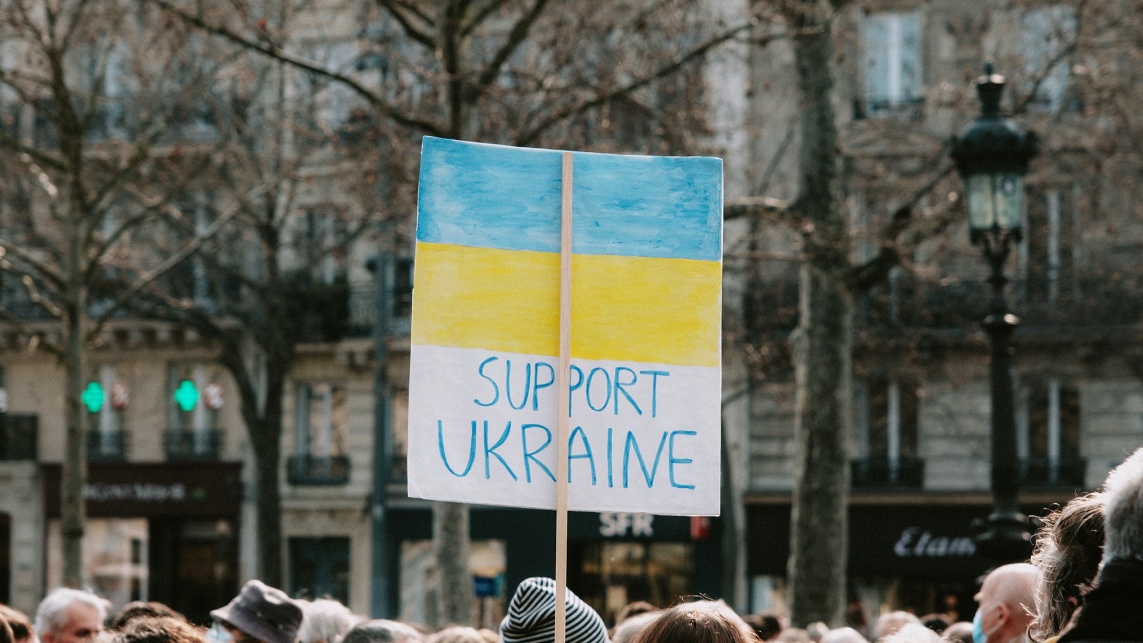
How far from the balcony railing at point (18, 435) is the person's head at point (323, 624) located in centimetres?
2629

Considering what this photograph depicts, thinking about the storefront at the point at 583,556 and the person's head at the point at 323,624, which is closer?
the person's head at the point at 323,624

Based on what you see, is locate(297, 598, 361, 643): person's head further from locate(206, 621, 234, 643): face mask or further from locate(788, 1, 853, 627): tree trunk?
locate(788, 1, 853, 627): tree trunk

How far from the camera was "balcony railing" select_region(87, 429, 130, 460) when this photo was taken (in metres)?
30.5

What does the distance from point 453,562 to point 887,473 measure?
564 inches

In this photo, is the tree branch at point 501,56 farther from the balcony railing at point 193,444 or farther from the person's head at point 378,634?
the balcony railing at point 193,444

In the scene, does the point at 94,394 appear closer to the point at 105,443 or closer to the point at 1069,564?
the point at 105,443

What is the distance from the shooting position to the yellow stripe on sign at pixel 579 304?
4082 millimetres

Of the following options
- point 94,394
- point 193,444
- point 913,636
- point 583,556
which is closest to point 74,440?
point 94,394

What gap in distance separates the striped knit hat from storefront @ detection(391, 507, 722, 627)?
71.6 ft

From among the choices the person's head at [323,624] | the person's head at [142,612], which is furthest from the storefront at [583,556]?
the person's head at [323,624]

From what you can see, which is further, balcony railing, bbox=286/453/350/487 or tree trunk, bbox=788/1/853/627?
balcony railing, bbox=286/453/350/487

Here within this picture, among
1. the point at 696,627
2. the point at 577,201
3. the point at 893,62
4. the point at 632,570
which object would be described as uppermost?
the point at 893,62

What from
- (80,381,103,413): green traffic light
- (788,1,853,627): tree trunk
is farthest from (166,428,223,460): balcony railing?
(788,1,853,627): tree trunk

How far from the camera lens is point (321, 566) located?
29000 millimetres
